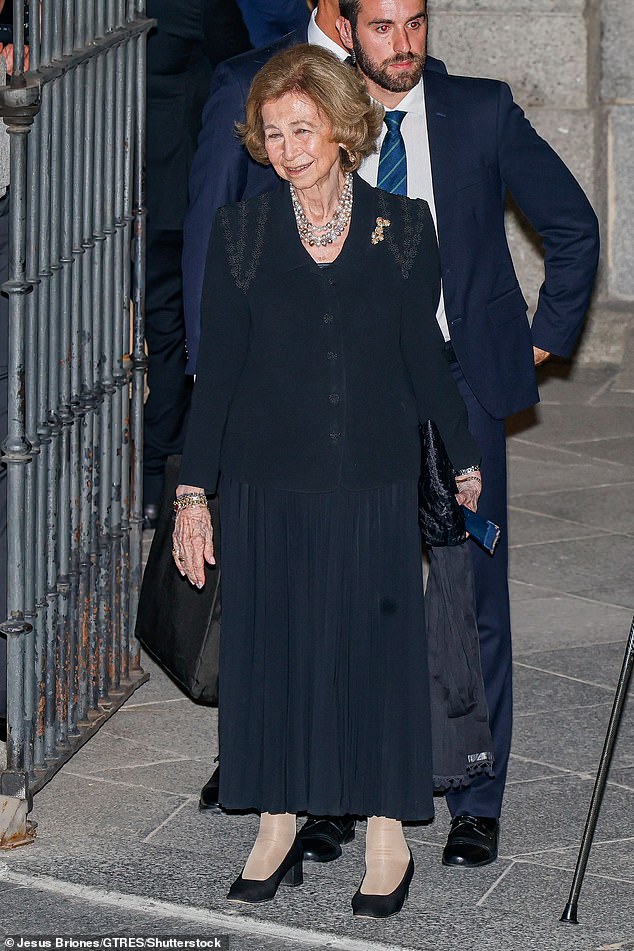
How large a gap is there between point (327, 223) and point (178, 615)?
131 cm

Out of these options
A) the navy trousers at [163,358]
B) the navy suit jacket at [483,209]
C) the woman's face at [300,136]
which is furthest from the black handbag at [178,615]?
the navy trousers at [163,358]

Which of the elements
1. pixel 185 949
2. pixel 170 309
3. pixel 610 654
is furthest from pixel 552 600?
pixel 185 949

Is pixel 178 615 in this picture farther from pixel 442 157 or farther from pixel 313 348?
pixel 442 157

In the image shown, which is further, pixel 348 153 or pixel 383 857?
pixel 383 857

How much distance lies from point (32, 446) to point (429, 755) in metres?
1.38

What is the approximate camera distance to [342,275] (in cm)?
446

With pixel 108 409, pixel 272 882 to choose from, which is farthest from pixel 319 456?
pixel 108 409

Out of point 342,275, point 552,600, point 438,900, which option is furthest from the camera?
point 552,600

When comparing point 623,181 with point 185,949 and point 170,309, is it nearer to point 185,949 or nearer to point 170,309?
point 170,309

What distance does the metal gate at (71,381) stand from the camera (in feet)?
16.5

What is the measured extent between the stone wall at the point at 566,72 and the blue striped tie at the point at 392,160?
6.12 metres

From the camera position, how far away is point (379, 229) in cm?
450

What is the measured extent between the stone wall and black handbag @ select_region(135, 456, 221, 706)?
233 inches

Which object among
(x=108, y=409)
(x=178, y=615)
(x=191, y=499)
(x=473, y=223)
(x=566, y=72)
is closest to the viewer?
(x=191, y=499)
